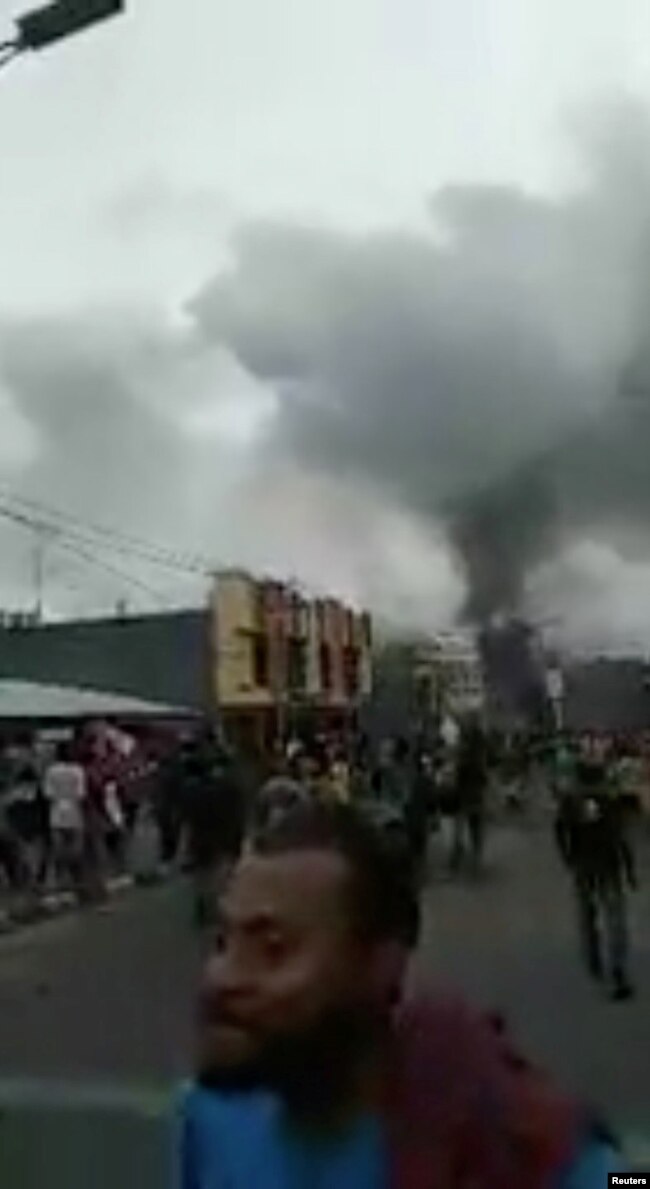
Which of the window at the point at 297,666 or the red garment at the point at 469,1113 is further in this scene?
the window at the point at 297,666

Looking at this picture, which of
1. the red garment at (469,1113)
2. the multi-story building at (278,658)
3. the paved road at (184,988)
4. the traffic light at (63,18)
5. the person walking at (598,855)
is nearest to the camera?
the red garment at (469,1113)

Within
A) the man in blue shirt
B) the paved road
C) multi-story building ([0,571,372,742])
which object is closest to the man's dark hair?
the man in blue shirt

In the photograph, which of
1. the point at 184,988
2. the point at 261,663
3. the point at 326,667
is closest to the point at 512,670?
the point at 326,667

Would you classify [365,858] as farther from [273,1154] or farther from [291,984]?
[273,1154]

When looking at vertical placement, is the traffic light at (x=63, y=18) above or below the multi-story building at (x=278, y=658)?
below

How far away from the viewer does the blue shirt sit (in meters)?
1.81

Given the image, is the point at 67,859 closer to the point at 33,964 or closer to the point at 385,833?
the point at 33,964

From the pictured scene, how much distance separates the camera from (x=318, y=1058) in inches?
70.9

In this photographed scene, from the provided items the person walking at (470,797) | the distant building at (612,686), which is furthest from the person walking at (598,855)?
the distant building at (612,686)

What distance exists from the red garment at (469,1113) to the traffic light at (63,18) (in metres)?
9.29

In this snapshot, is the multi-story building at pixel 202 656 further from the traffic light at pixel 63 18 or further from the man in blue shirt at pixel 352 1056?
the man in blue shirt at pixel 352 1056

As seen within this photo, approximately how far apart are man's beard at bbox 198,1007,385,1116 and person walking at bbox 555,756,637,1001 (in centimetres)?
1057

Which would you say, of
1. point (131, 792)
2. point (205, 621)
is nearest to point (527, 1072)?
point (131, 792)

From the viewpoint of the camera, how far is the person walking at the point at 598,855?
1242 centimetres
